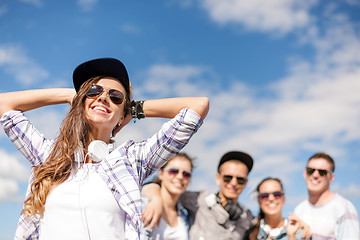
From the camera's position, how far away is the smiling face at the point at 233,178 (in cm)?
570

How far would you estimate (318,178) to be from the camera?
670 cm

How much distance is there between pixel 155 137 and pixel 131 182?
37 cm

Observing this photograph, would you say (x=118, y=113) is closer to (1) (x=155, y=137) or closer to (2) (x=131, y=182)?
(1) (x=155, y=137)

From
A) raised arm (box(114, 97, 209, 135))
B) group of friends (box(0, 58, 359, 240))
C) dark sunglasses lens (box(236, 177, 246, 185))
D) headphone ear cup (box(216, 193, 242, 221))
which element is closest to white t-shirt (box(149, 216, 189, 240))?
headphone ear cup (box(216, 193, 242, 221))

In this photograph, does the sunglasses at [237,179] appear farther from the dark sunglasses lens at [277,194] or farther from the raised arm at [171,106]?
the raised arm at [171,106]

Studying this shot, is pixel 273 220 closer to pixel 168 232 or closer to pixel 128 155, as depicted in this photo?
pixel 168 232

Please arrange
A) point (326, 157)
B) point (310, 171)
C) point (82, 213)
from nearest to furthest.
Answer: point (82, 213) → point (310, 171) → point (326, 157)

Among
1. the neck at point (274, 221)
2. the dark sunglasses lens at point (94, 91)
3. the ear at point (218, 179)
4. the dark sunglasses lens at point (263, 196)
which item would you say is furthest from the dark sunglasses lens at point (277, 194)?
the dark sunglasses lens at point (94, 91)

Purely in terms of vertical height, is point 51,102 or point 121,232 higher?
point 51,102

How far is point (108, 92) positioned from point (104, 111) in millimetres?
145

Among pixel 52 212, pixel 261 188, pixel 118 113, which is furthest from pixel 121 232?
pixel 261 188

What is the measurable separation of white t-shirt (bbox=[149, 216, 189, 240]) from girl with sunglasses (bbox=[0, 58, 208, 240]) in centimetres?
238

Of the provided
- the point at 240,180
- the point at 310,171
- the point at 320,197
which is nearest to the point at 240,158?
the point at 240,180

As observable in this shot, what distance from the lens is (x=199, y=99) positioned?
108 inches
